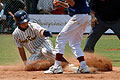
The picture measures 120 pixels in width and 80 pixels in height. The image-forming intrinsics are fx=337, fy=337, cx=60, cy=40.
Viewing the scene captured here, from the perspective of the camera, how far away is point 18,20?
23.7 ft

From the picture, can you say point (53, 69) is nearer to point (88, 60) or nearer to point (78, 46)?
point (78, 46)

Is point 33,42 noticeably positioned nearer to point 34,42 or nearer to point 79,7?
point 34,42

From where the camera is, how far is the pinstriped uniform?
7461 mm

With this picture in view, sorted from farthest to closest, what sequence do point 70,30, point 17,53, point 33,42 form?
point 17,53, point 33,42, point 70,30

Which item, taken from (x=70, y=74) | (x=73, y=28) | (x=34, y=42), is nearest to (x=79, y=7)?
(x=73, y=28)

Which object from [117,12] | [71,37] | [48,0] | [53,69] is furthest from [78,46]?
[48,0]

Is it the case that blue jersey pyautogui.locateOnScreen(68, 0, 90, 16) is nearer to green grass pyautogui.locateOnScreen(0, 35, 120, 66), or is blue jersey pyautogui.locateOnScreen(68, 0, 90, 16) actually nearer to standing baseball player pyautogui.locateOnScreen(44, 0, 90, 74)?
standing baseball player pyautogui.locateOnScreen(44, 0, 90, 74)

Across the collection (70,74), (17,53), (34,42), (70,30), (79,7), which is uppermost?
(79,7)

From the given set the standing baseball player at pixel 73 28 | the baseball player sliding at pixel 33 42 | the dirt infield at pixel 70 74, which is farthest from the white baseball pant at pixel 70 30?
the baseball player sliding at pixel 33 42

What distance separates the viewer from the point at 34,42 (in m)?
7.59

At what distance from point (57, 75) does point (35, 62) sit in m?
1.24

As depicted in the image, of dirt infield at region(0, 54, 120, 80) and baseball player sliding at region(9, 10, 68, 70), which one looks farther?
baseball player sliding at region(9, 10, 68, 70)

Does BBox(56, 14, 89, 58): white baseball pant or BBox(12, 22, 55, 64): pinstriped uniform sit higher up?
BBox(56, 14, 89, 58): white baseball pant

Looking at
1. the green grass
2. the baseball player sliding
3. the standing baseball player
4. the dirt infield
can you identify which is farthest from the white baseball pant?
the green grass
